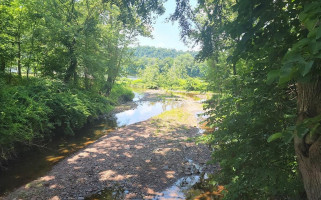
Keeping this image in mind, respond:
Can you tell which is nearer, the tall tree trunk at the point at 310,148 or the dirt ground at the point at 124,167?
the tall tree trunk at the point at 310,148

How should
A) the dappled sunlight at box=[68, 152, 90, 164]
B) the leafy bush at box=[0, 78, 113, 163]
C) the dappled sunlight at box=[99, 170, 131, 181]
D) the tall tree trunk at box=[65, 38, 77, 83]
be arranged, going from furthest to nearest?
the tall tree trunk at box=[65, 38, 77, 83] → the dappled sunlight at box=[68, 152, 90, 164] → the leafy bush at box=[0, 78, 113, 163] → the dappled sunlight at box=[99, 170, 131, 181]

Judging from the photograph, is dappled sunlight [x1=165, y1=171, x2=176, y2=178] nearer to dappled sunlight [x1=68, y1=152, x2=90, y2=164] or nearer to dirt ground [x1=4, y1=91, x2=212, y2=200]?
dirt ground [x1=4, y1=91, x2=212, y2=200]

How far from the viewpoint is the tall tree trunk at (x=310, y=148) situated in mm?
2404

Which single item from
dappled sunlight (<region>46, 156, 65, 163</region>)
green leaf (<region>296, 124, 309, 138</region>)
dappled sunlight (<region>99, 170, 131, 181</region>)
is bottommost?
dappled sunlight (<region>99, 170, 131, 181</region>)

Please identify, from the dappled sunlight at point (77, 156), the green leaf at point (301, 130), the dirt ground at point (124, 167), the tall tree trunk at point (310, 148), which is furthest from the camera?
the dappled sunlight at point (77, 156)

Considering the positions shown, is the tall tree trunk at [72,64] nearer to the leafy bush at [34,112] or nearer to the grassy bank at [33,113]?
the grassy bank at [33,113]

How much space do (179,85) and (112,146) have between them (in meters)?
51.4

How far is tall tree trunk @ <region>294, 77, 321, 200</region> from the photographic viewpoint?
2.40 m

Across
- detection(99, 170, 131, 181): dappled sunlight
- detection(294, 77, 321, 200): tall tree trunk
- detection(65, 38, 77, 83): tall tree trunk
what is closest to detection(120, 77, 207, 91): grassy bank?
detection(65, 38, 77, 83): tall tree trunk

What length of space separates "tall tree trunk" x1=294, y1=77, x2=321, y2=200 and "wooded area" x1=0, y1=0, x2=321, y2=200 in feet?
0.04

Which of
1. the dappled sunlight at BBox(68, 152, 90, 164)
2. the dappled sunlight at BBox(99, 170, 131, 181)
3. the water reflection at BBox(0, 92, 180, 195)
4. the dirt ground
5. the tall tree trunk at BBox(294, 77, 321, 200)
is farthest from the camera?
the dappled sunlight at BBox(68, 152, 90, 164)

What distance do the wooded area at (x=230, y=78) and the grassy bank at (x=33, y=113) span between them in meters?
0.06

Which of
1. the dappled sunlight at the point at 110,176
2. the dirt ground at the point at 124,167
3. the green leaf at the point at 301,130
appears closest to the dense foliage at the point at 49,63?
the dirt ground at the point at 124,167

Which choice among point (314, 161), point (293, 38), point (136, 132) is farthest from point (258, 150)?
point (136, 132)
